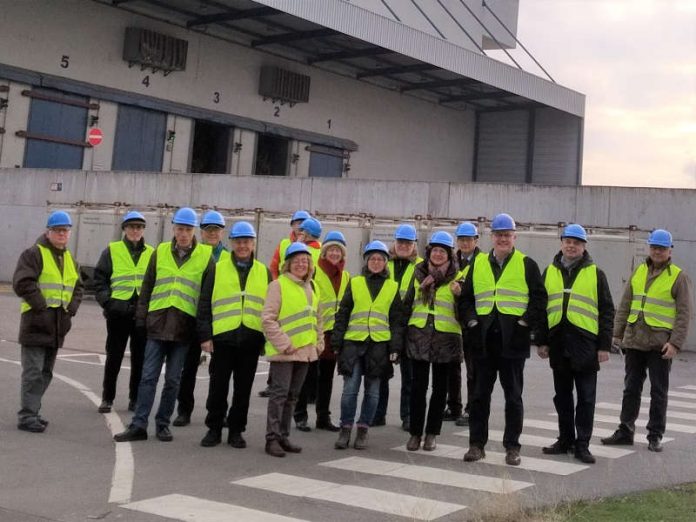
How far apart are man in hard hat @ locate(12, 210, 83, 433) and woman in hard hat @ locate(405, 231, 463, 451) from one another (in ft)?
10.6

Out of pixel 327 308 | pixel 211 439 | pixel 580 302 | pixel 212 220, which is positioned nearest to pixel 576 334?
pixel 580 302

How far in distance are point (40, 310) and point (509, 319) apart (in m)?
4.21

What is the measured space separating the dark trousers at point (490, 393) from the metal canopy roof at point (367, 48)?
2601cm

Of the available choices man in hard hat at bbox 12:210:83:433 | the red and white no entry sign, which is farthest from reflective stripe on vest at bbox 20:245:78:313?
the red and white no entry sign

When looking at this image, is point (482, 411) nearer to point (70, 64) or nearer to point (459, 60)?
point (70, 64)

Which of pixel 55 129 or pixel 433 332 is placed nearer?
pixel 433 332

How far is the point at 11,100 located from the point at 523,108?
2561cm

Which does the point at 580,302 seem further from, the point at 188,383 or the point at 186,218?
the point at 188,383

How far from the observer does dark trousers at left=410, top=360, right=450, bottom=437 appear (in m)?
8.37

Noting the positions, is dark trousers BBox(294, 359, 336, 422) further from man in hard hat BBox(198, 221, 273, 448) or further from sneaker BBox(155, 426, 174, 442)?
sneaker BBox(155, 426, 174, 442)

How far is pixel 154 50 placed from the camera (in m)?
34.6

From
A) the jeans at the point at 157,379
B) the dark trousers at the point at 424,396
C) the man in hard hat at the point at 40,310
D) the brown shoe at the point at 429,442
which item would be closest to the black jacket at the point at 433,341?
the dark trousers at the point at 424,396

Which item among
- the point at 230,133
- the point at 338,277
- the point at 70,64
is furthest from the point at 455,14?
the point at 338,277

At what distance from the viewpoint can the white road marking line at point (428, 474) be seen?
6.98 meters
